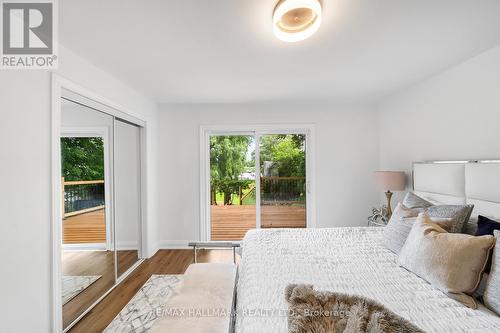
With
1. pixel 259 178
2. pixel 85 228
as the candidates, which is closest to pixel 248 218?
pixel 259 178

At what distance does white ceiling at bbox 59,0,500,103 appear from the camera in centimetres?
156

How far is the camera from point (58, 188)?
6.21 ft

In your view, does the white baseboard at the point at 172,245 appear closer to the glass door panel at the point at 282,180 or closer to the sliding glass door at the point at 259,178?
the sliding glass door at the point at 259,178

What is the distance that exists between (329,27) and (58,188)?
2.46 metres

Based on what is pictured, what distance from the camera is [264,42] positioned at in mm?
1958

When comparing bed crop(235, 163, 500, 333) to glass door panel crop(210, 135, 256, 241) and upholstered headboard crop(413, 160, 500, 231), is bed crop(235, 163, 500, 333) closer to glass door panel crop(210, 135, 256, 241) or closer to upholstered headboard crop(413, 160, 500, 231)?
upholstered headboard crop(413, 160, 500, 231)

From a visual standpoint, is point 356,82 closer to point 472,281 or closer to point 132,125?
point 472,281

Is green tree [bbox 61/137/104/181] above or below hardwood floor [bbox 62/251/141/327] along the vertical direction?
above

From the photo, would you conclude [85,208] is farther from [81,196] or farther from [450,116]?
[450,116]

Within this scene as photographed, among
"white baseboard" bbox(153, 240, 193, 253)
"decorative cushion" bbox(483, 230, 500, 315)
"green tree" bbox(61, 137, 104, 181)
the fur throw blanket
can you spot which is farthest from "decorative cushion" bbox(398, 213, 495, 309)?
"white baseboard" bbox(153, 240, 193, 253)

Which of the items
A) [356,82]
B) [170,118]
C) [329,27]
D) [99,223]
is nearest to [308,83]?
[356,82]

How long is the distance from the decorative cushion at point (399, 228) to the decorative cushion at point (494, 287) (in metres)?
0.51

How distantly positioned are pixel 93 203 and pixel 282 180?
273 cm

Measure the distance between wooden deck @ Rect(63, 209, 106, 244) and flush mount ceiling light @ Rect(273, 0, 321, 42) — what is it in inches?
93.6
